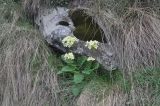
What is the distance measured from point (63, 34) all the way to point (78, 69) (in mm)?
403

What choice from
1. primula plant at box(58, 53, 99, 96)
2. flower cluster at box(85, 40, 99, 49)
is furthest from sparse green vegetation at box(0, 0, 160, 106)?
flower cluster at box(85, 40, 99, 49)

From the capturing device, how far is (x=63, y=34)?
12.1 ft

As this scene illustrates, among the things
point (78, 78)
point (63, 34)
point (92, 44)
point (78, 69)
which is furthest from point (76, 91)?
point (63, 34)

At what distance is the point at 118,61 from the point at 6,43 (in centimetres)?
120

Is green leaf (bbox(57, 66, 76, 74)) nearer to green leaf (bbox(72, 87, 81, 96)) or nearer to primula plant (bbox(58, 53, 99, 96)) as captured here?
primula plant (bbox(58, 53, 99, 96))

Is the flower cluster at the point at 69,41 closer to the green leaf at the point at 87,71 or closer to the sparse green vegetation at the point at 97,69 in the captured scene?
the sparse green vegetation at the point at 97,69

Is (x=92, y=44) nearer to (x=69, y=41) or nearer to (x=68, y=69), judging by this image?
(x=69, y=41)

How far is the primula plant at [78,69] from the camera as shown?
3416 mm

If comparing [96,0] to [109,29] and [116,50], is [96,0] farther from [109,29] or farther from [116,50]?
[116,50]

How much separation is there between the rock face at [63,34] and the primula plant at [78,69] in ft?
0.27

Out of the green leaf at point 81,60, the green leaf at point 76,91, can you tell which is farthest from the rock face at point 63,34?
the green leaf at point 76,91

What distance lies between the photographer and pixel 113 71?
11.4 feet

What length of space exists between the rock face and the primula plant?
81mm

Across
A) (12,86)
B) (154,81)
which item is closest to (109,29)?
(154,81)
